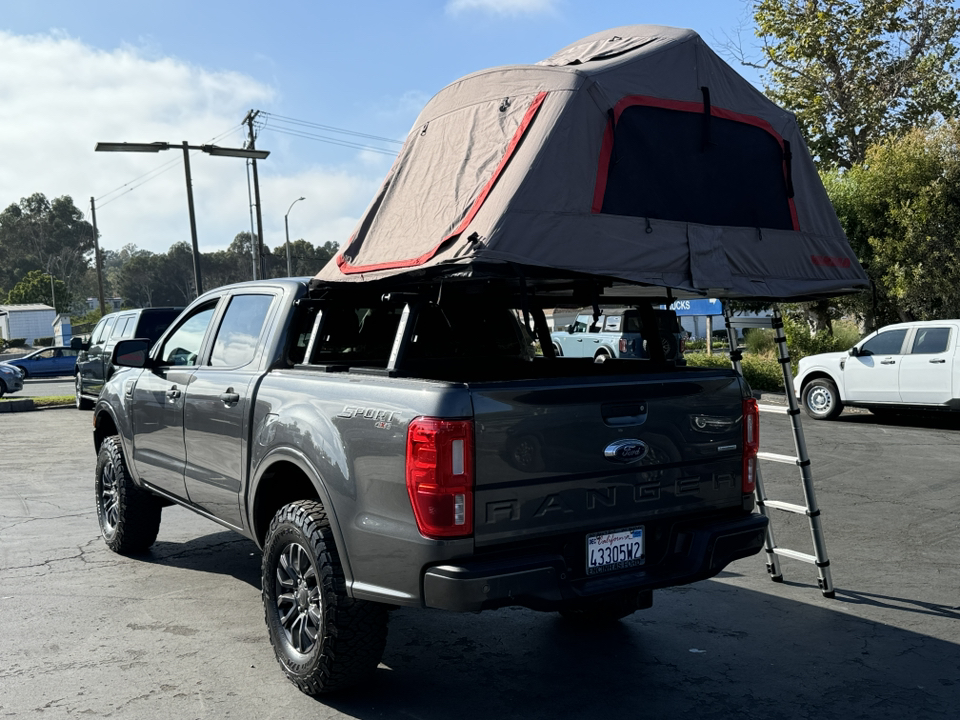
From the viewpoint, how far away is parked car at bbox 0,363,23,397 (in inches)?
931

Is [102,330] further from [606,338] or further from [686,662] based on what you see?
[686,662]

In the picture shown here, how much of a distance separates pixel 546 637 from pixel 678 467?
4.74ft

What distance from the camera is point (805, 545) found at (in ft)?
22.7

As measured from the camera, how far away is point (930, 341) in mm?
13797

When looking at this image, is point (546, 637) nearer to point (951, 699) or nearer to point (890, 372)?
point (951, 699)

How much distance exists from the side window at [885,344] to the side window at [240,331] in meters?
11.9

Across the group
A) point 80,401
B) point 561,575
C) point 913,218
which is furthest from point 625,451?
point 913,218

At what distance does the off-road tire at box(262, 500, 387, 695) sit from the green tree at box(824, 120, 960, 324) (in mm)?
18848

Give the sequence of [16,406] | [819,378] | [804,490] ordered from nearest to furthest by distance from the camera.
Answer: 1. [804,490]
2. [819,378]
3. [16,406]

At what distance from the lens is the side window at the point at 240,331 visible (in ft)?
17.0

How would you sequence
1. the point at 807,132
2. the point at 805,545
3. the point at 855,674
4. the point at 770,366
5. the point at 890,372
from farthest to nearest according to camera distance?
the point at 807,132, the point at 770,366, the point at 890,372, the point at 805,545, the point at 855,674

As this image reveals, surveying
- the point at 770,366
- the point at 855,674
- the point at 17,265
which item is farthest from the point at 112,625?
the point at 17,265

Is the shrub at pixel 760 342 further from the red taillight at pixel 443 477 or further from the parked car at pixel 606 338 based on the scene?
the red taillight at pixel 443 477

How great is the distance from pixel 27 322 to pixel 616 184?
268 feet
